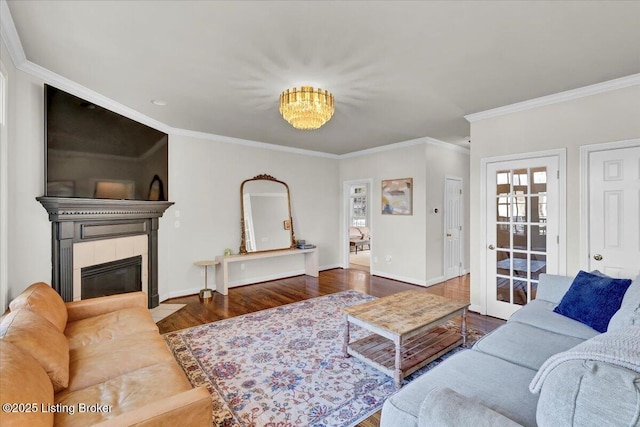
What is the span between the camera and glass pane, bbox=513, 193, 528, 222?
11.7 feet

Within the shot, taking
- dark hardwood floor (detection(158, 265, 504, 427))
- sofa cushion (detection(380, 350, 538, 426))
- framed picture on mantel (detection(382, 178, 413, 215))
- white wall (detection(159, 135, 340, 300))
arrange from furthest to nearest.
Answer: framed picture on mantel (detection(382, 178, 413, 215)) < white wall (detection(159, 135, 340, 300)) < dark hardwood floor (detection(158, 265, 504, 427)) < sofa cushion (detection(380, 350, 538, 426))

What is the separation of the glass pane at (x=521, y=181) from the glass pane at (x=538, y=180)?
58mm

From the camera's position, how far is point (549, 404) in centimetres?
95

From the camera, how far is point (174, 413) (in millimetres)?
1233

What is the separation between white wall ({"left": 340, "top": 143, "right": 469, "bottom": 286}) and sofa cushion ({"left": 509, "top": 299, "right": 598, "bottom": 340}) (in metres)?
2.62

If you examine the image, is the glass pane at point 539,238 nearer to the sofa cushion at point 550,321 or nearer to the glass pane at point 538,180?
the glass pane at point 538,180

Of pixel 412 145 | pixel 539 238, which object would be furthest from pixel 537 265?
pixel 412 145

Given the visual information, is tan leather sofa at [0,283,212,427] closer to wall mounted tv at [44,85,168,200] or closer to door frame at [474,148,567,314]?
wall mounted tv at [44,85,168,200]

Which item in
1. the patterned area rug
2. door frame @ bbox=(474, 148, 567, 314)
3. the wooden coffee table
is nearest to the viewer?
the patterned area rug

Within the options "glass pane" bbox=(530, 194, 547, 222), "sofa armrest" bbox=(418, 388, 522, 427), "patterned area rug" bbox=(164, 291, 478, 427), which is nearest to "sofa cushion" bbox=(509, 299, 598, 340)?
"patterned area rug" bbox=(164, 291, 478, 427)

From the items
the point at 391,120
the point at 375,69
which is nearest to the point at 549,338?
the point at 375,69

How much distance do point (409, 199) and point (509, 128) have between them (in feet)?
6.92

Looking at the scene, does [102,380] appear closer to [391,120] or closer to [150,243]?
[150,243]

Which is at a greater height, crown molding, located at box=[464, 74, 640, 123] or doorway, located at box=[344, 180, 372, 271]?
crown molding, located at box=[464, 74, 640, 123]
